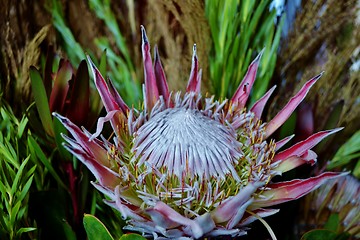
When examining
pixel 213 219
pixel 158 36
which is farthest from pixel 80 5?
pixel 213 219

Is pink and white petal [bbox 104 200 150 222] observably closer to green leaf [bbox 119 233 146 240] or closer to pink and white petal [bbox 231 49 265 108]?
green leaf [bbox 119 233 146 240]

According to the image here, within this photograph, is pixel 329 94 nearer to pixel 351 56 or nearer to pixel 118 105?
pixel 351 56

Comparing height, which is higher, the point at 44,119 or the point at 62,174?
the point at 44,119

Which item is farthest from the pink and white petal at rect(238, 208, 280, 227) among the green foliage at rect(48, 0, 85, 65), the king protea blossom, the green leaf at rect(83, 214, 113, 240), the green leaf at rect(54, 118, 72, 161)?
the green foliage at rect(48, 0, 85, 65)

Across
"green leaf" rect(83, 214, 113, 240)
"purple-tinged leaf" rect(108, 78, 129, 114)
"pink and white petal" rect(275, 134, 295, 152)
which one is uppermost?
"purple-tinged leaf" rect(108, 78, 129, 114)

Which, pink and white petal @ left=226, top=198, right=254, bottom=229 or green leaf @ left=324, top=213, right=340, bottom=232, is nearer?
pink and white petal @ left=226, top=198, right=254, bottom=229

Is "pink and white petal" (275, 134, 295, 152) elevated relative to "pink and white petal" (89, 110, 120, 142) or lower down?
elevated

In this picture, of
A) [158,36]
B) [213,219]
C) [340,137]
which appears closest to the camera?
[213,219]
